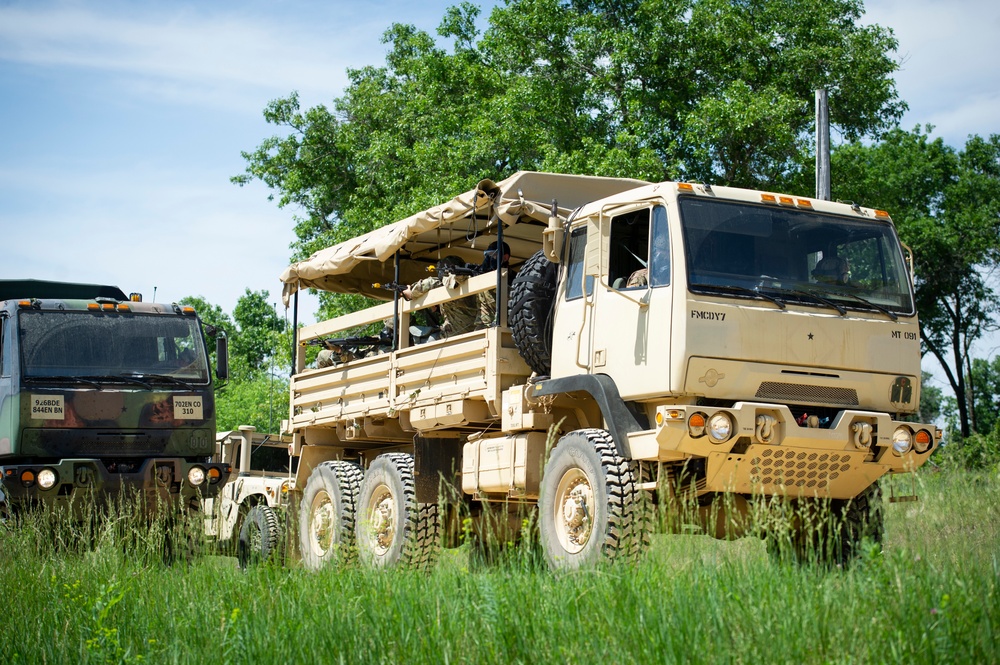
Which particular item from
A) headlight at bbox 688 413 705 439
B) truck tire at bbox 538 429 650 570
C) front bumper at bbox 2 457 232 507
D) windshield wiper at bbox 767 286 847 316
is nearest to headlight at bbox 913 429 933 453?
windshield wiper at bbox 767 286 847 316

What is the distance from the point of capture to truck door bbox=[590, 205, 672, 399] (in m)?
8.15

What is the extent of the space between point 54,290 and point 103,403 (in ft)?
8.89

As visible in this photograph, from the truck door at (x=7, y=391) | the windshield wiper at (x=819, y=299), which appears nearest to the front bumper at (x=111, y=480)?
the truck door at (x=7, y=391)

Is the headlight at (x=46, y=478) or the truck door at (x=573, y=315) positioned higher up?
the truck door at (x=573, y=315)

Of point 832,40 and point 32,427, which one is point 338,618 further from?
point 832,40

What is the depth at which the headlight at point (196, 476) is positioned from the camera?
12.5m

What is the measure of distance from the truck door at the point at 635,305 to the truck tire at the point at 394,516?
2.85 metres

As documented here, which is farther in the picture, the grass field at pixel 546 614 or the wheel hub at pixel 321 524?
the wheel hub at pixel 321 524

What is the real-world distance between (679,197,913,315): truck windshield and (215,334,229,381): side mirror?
659cm

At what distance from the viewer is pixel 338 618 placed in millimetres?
6035

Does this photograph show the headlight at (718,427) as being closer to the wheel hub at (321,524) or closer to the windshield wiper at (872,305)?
the windshield wiper at (872,305)

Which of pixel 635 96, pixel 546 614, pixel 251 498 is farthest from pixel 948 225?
pixel 546 614

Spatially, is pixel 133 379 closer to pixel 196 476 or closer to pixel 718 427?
pixel 196 476

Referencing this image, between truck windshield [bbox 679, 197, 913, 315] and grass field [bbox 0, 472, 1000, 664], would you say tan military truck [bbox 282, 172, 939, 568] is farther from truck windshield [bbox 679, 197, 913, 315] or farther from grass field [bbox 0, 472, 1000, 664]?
grass field [bbox 0, 472, 1000, 664]
